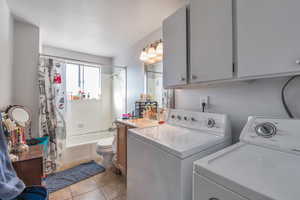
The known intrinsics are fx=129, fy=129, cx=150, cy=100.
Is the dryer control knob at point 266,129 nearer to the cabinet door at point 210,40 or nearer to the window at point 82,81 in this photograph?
the cabinet door at point 210,40

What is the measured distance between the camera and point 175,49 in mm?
1416

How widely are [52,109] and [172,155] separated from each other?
7.95 feet

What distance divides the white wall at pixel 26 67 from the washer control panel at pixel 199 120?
2.41 metres

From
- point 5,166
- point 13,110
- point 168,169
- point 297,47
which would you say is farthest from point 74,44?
point 297,47

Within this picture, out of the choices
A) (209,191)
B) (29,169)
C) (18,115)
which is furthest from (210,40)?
(18,115)

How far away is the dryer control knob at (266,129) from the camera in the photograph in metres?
0.86

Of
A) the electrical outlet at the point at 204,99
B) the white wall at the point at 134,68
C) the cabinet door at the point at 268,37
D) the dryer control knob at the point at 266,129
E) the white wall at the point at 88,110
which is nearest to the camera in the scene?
the cabinet door at the point at 268,37

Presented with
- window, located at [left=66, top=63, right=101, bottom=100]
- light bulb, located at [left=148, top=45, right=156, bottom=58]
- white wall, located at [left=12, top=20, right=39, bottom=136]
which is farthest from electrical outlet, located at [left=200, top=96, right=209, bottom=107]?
window, located at [left=66, top=63, right=101, bottom=100]

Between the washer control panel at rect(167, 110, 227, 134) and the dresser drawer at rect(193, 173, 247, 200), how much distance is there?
0.63 m

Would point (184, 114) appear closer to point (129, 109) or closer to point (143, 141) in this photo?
point (143, 141)

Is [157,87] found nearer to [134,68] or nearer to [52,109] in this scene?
[134,68]

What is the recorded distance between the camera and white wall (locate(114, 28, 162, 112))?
100 inches

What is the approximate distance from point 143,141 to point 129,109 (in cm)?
195

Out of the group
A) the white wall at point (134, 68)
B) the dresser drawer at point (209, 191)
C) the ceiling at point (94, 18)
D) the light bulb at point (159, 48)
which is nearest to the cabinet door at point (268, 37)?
the dresser drawer at point (209, 191)
